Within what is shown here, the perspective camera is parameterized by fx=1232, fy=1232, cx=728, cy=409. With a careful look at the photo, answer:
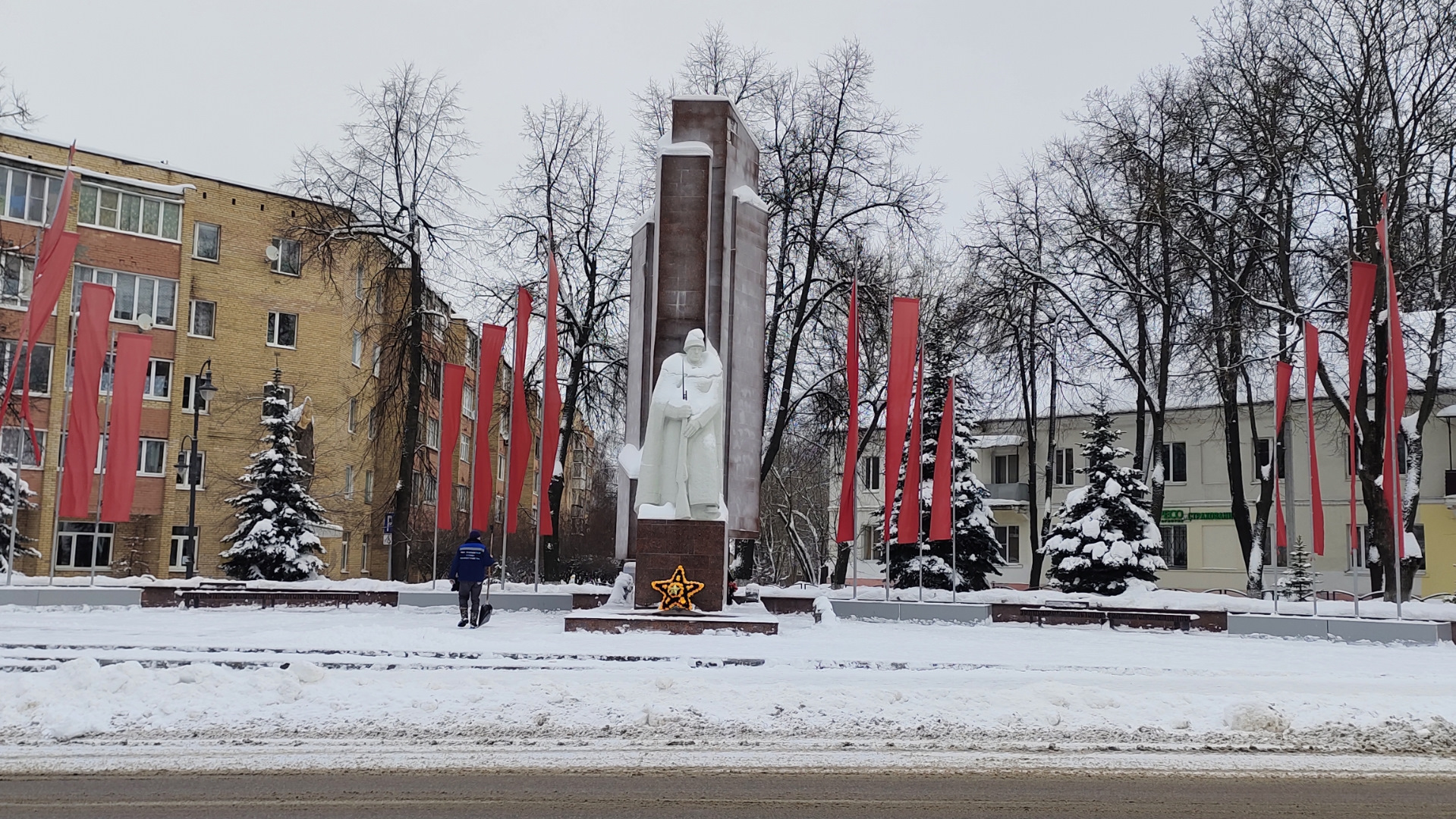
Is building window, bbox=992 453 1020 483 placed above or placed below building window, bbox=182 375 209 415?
below

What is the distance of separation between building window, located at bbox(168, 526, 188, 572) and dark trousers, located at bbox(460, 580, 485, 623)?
23.2m

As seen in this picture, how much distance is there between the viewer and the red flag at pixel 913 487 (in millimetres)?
21234

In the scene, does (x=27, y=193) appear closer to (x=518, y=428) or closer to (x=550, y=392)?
(x=518, y=428)

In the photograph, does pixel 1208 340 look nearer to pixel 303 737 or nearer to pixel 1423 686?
pixel 1423 686

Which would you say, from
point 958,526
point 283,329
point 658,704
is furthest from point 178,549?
point 658,704

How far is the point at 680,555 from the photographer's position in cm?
1764

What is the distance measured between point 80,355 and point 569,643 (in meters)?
11.9

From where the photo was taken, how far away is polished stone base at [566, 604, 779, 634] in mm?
16391

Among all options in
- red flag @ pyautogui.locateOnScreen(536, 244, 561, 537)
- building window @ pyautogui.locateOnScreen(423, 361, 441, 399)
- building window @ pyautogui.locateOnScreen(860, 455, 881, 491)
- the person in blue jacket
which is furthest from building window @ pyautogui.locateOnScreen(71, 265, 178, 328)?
building window @ pyautogui.locateOnScreen(860, 455, 881, 491)

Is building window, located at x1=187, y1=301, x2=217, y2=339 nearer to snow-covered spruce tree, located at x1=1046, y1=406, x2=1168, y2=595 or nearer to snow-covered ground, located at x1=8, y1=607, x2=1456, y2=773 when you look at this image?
snow-covered ground, located at x1=8, y1=607, x2=1456, y2=773

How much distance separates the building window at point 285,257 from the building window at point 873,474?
24202 mm

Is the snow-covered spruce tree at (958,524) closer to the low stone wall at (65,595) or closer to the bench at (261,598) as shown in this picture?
the bench at (261,598)

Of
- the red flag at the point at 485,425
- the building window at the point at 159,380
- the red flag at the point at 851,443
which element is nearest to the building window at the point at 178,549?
the building window at the point at 159,380

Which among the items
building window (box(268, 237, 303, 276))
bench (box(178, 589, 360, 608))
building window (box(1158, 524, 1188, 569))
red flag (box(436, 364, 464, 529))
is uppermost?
building window (box(268, 237, 303, 276))
